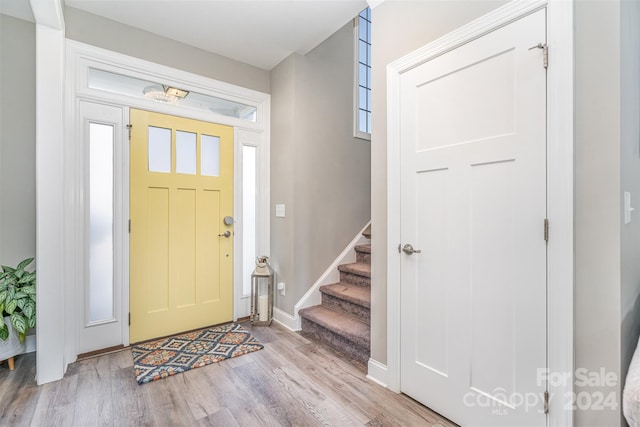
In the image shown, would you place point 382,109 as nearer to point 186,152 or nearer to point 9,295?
point 186,152

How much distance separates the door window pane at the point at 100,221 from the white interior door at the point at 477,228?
2283 mm

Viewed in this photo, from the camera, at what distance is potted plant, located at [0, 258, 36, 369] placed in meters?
1.99

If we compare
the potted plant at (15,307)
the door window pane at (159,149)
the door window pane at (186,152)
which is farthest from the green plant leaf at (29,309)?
the door window pane at (186,152)

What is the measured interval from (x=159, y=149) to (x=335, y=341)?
2.26 metres

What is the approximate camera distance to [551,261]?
128cm

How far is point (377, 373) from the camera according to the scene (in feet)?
6.67

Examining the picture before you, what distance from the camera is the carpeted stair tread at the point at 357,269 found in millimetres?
2879

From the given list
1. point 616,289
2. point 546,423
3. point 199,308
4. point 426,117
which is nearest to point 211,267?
point 199,308

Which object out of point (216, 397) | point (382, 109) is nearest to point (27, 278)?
point (216, 397)

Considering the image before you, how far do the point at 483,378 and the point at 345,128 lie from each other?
8.59ft

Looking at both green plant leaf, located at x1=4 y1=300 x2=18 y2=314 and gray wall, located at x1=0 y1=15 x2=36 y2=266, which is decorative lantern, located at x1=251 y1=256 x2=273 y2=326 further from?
gray wall, located at x1=0 y1=15 x2=36 y2=266

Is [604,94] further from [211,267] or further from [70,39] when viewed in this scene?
[70,39]

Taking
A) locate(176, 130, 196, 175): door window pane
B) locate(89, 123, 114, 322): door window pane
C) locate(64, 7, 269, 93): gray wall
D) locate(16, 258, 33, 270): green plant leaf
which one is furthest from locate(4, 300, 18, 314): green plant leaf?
locate(64, 7, 269, 93): gray wall

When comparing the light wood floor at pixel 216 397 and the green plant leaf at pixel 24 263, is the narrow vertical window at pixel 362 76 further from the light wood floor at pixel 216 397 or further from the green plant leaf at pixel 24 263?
the green plant leaf at pixel 24 263
